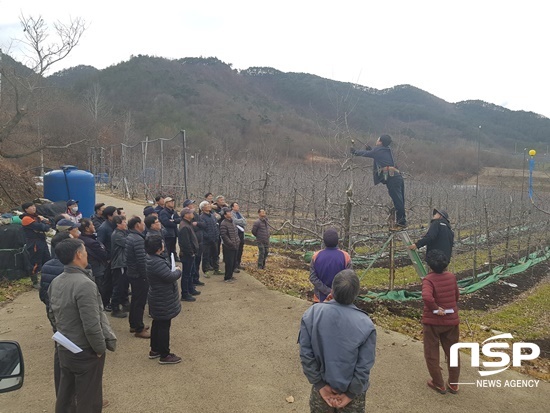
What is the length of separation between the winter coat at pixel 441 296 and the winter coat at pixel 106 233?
4.53m

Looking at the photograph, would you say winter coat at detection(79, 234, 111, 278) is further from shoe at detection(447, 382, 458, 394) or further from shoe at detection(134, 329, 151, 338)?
shoe at detection(447, 382, 458, 394)

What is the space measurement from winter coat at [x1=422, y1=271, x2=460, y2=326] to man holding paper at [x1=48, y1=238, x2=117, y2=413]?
3058mm

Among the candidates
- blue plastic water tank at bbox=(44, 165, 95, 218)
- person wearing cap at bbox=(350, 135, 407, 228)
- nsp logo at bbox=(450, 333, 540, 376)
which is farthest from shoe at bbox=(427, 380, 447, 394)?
blue plastic water tank at bbox=(44, 165, 95, 218)

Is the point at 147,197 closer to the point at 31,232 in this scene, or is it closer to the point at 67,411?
the point at 31,232

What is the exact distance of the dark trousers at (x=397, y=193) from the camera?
746 cm

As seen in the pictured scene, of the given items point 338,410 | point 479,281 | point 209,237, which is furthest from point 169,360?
point 479,281

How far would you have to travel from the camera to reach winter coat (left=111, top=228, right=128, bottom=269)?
5648mm

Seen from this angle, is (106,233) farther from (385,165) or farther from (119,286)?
(385,165)

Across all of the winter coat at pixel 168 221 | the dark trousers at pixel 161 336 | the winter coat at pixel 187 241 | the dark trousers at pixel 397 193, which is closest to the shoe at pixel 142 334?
the dark trousers at pixel 161 336

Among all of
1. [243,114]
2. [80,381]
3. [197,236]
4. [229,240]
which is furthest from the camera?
[243,114]

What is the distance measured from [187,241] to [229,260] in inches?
66.6

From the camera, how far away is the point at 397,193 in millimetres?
7637

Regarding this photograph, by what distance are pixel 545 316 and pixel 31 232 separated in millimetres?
10328

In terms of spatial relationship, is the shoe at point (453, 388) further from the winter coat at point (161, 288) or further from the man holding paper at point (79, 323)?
the man holding paper at point (79, 323)
